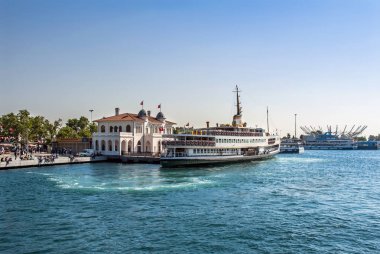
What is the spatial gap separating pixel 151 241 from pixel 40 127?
3851 inches

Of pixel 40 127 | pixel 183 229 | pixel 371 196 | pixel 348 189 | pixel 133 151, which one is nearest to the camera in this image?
pixel 183 229

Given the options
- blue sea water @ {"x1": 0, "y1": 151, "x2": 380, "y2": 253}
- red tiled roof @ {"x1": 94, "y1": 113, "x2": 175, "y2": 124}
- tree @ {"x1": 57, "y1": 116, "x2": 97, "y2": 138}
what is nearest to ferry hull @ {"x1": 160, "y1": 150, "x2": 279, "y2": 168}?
blue sea water @ {"x1": 0, "y1": 151, "x2": 380, "y2": 253}

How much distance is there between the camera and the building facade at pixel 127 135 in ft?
300

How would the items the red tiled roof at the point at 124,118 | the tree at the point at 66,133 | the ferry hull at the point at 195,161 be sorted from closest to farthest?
the ferry hull at the point at 195,161 → the red tiled roof at the point at 124,118 → the tree at the point at 66,133

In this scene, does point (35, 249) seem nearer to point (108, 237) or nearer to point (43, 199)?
point (108, 237)

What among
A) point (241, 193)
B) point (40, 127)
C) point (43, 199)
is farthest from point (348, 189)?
point (40, 127)

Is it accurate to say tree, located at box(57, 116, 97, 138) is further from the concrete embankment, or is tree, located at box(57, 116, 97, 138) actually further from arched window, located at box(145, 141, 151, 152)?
the concrete embankment

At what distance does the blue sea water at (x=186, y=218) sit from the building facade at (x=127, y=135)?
46.1m

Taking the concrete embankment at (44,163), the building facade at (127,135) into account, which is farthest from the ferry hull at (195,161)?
the concrete embankment at (44,163)

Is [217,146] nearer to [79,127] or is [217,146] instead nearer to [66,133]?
[66,133]

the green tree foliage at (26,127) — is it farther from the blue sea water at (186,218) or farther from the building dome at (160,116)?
the blue sea water at (186,218)

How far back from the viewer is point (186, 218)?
27500 millimetres

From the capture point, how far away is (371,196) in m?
38.9

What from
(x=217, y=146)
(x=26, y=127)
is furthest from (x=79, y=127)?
(x=217, y=146)
